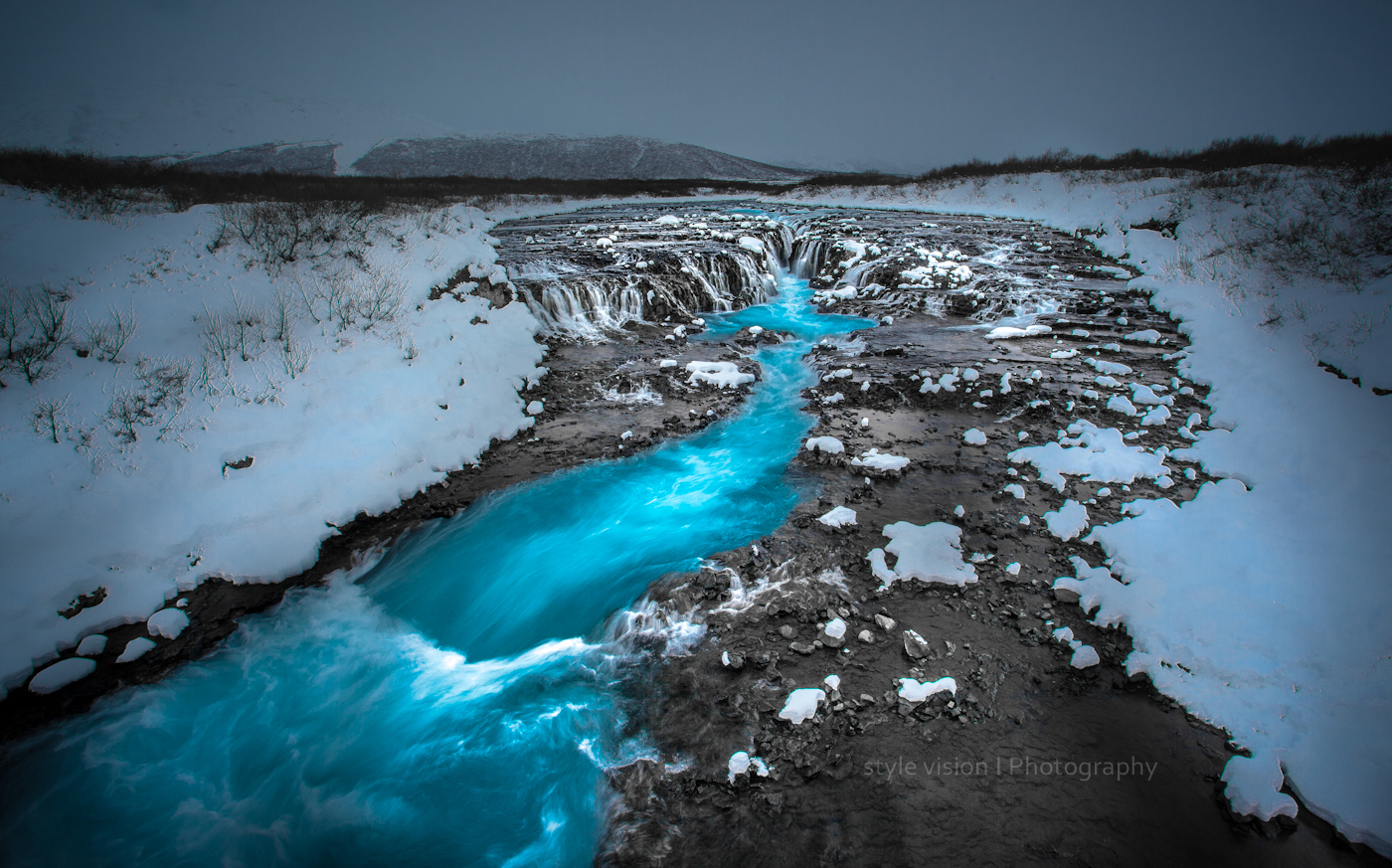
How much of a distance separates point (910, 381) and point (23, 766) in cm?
1028

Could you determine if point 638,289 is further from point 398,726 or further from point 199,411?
point 398,726

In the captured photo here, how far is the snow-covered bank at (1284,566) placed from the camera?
3088 millimetres

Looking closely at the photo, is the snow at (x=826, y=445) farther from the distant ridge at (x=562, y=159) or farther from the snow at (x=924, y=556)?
the distant ridge at (x=562, y=159)

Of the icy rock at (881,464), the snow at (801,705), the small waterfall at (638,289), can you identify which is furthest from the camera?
the small waterfall at (638,289)

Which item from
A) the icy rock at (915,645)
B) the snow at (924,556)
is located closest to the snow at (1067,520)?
the snow at (924,556)

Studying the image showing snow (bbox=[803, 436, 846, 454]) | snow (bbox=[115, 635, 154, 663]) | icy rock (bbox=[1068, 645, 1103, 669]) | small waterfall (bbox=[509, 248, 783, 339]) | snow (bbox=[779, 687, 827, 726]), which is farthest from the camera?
small waterfall (bbox=[509, 248, 783, 339])

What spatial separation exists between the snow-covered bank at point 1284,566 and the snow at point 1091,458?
0.60 m

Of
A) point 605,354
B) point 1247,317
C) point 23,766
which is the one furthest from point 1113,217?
point 23,766

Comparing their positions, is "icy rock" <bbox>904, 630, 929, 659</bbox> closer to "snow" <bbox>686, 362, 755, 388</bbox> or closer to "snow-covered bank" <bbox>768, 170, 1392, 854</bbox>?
"snow-covered bank" <bbox>768, 170, 1392, 854</bbox>

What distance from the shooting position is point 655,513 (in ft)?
21.1

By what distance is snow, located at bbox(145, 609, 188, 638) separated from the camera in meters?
4.59

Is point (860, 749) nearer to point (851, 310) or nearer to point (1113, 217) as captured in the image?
point (851, 310)

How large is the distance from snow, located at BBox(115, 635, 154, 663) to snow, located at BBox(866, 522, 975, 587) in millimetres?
6384

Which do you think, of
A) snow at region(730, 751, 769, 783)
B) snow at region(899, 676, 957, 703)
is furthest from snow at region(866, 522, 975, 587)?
snow at region(730, 751, 769, 783)
